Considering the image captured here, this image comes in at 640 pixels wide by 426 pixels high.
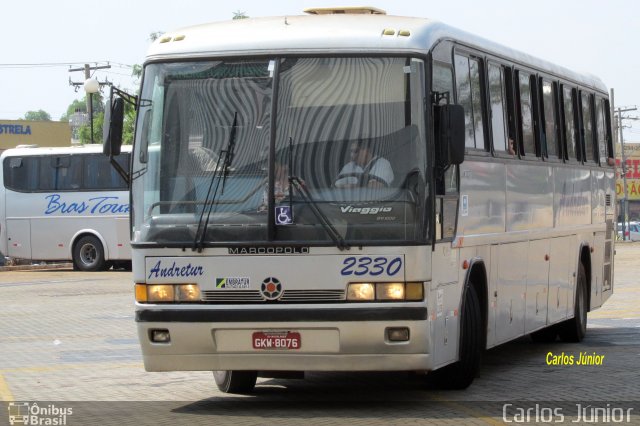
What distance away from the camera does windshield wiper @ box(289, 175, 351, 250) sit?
1068 cm

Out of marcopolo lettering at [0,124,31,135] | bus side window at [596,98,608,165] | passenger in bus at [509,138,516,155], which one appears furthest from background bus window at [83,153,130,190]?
marcopolo lettering at [0,124,31,135]

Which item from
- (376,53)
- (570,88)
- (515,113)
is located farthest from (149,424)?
(570,88)

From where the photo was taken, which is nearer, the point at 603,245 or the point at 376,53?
the point at 376,53

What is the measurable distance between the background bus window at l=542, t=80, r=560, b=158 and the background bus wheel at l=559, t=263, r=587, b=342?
1.97 meters

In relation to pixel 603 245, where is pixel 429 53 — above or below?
above

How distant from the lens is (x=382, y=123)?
11.0m

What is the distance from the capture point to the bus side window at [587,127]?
59.5 ft

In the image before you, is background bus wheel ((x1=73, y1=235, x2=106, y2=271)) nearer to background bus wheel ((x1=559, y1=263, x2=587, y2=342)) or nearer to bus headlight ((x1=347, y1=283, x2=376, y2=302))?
background bus wheel ((x1=559, y1=263, x2=587, y2=342))

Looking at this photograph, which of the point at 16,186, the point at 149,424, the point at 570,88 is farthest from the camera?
the point at 16,186

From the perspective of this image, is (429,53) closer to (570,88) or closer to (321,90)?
(321,90)

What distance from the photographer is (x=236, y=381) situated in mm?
12375

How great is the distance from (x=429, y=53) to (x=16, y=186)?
102ft

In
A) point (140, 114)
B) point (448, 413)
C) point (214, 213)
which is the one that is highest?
point (140, 114)

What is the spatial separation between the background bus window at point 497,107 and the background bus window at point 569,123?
9.58ft
